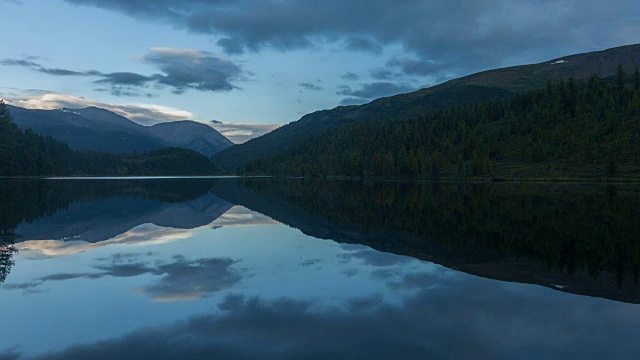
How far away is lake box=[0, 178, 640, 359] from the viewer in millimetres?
13062

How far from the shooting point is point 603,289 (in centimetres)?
1948

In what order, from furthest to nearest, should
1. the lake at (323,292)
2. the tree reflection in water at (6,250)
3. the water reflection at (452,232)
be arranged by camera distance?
the water reflection at (452,232) < the tree reflection in water at (6,250) < the lake at (323,292)

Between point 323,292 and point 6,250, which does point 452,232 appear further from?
point 6,250

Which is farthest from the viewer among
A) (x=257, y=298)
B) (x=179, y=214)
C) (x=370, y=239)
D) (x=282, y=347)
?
(x=179, y=214)

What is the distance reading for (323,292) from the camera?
1938cm

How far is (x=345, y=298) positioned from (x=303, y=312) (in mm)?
2774

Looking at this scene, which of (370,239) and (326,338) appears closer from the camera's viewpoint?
(326,338)

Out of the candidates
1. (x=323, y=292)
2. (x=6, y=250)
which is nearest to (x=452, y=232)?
(x=323, y=292)

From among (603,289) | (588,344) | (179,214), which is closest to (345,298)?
(588,344)

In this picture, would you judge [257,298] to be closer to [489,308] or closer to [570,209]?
[489,308]

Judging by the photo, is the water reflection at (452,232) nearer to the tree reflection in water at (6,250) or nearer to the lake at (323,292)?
the lake at (323,292)

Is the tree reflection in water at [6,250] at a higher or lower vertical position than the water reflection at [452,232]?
higher

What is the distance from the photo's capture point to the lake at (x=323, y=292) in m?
13.1

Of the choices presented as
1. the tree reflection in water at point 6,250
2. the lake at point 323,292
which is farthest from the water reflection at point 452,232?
the tree reflection in water at point 6,250
